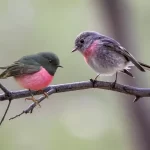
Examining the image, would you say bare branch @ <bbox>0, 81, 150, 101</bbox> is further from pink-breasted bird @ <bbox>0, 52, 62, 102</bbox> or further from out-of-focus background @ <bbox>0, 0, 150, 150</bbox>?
out-of-focus background @ <bbox>0, 0, 150, 150</bbox>

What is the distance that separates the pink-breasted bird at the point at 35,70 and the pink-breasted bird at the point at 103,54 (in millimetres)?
549

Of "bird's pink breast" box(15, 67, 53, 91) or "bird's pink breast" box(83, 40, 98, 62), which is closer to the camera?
"bird's pink breast" box(15, 67, 53, 91)

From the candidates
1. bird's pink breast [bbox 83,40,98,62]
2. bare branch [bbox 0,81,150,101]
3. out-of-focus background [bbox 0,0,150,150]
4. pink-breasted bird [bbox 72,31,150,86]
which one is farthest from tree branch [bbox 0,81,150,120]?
out-of-focus background [bbox 0,0,150,150]

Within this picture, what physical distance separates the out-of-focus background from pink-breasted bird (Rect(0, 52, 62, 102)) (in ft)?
8.48

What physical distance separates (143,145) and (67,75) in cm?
154

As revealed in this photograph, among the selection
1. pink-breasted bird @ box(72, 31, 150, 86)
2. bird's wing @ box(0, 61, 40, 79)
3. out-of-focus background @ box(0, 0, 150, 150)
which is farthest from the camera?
out-of-focus background @ box(0, 0, 150, 150)

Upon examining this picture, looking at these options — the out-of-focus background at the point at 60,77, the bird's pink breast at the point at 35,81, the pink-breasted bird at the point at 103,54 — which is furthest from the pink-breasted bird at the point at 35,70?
the out-of-focus background at the point at 60,77

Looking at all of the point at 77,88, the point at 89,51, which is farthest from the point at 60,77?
the point at 77,88

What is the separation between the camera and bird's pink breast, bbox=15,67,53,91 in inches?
72.2

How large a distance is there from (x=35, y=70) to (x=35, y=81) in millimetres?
79

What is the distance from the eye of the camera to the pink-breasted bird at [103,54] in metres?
2.42

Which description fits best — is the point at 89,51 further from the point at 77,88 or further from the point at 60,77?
the point at 60,77

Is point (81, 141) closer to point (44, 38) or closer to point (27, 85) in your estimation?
point (44, 38)

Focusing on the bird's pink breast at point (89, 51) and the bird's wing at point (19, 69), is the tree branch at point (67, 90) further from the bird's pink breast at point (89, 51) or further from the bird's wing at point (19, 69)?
the bird's pink breast at point (89, 51)
